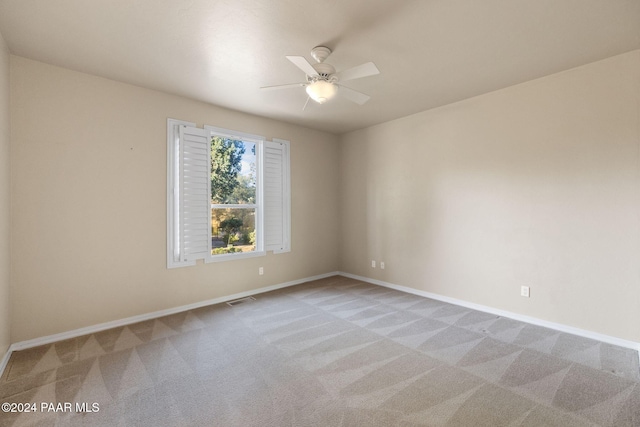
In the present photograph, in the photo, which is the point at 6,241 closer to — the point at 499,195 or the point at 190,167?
the point at 190,167

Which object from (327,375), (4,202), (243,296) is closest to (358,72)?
(327,375)

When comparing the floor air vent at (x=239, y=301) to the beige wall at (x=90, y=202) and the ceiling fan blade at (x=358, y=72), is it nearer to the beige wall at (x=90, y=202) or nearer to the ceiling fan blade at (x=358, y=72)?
the beige wall at (x=90, y=202)

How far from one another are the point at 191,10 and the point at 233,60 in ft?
2.29

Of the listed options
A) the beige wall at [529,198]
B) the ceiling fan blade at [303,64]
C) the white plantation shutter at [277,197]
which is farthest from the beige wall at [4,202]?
the beige wall at [529,198]

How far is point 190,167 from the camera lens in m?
3.82

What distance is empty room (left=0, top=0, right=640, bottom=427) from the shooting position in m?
2.12

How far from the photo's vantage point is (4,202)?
2570mm

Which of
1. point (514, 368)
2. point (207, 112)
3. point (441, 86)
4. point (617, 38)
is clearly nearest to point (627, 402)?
point (514, 368)

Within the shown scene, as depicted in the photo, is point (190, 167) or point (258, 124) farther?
point (258, 124)

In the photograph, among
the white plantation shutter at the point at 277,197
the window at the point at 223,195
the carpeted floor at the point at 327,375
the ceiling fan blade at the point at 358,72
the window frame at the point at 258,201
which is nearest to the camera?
the carpeted floor at the point at 327,375

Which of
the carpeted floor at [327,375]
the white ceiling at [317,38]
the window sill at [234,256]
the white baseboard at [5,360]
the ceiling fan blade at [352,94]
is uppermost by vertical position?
the white ceiling at [317,38]

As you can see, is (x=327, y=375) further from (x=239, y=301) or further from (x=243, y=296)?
(x=243, y=296)

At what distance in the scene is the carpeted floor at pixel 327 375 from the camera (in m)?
1.90

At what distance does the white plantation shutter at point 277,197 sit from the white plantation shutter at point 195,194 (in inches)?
37.4
